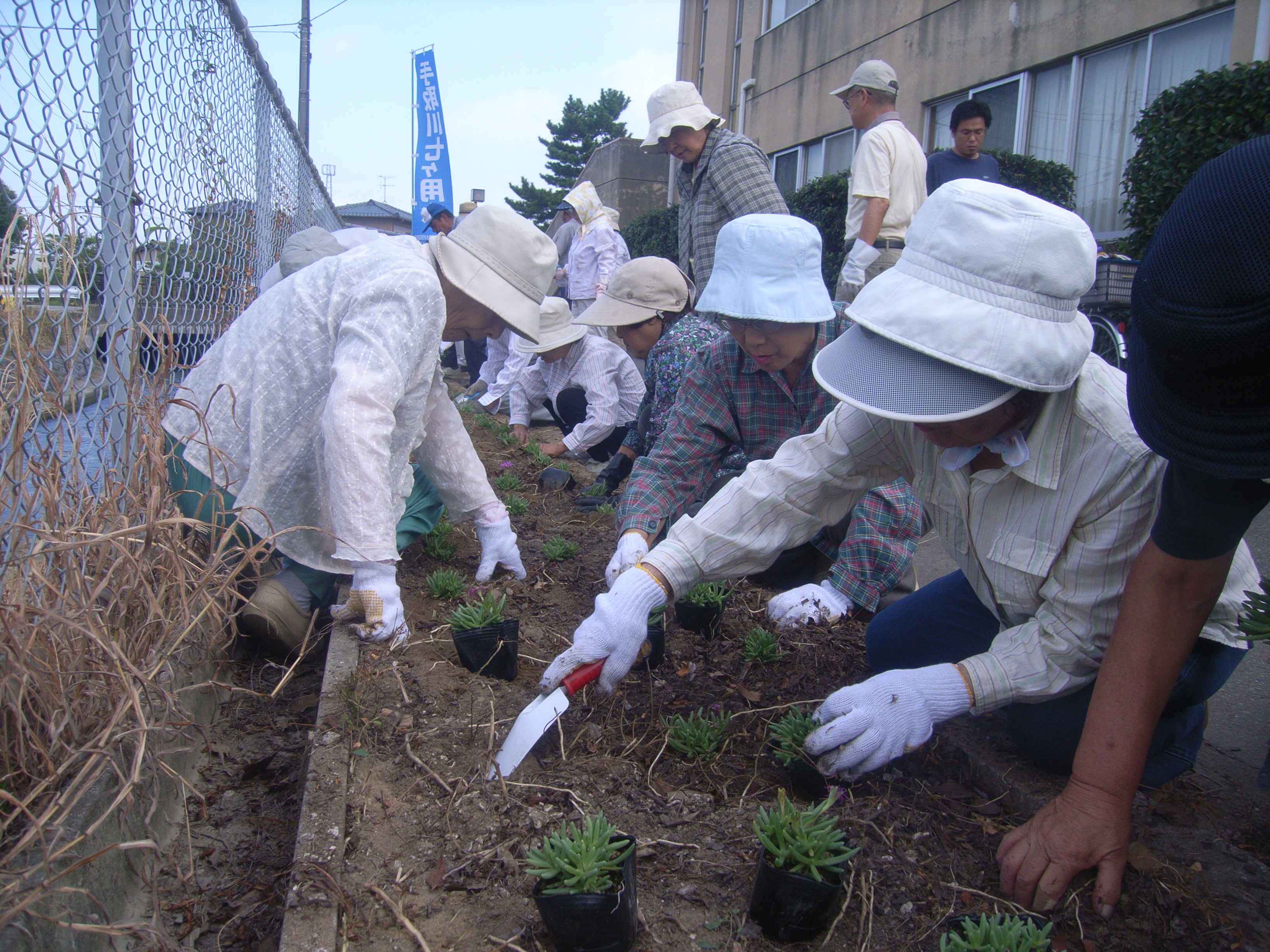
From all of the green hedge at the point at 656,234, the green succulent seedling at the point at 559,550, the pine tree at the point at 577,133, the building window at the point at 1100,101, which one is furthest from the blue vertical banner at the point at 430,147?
the pine tree at the point at 577,133

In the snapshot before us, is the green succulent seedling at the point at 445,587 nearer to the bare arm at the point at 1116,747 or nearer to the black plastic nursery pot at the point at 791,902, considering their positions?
the black plastic nursery pot at the point at 791,902

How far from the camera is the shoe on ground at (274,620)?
2703mm

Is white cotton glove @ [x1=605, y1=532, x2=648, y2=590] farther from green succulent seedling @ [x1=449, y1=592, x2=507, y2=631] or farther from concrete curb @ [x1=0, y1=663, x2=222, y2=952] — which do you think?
concrete curb @ [x1=0, y1=663, x2=222, y2=952]

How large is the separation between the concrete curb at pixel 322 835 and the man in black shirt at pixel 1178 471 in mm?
1284

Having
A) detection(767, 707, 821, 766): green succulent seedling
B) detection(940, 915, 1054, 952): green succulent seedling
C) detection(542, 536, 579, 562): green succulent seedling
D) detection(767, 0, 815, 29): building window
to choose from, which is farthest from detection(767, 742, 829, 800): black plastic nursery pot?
detection(767, 0, 815, 29): building window

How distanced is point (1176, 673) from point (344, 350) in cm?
225

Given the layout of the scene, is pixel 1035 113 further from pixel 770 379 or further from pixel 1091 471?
pixel 1091 471

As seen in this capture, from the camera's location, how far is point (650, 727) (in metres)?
2.30

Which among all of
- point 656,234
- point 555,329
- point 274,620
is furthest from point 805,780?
point 656,234

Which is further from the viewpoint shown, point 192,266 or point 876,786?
point 192,266

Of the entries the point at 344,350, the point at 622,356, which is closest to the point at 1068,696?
the point at 344,350

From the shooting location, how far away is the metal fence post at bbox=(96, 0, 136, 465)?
227cm

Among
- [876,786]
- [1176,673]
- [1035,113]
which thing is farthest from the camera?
[1035,113]

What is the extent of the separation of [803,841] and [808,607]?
150 cm
